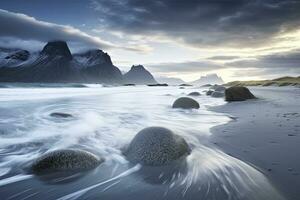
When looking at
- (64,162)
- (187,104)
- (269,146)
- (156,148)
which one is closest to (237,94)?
(187,104)

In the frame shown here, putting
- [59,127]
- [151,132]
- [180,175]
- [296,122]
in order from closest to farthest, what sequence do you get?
[180,175], [151,132], [296,122], [59,127]

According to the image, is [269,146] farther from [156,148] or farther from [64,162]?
[64,162]

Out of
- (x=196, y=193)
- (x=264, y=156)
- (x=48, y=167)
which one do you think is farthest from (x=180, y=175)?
(x=48, y=167)

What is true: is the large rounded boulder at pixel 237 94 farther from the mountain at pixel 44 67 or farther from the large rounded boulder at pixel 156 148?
the mountain at pixel 44 67

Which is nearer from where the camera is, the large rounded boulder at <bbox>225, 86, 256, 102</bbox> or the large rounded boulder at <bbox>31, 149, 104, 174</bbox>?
the large rounded boulder at <bbox>31, 149, 104, 174</bbox>

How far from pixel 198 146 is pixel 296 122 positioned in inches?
171

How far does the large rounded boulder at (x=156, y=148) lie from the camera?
5203mm

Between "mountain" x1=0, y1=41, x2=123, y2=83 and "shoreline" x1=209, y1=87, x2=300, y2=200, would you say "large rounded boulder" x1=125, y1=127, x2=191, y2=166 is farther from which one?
"mountain" x1=0, y1=41, x2=123, y2=83

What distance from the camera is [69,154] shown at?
509 cm

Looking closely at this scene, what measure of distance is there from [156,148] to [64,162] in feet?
5.74

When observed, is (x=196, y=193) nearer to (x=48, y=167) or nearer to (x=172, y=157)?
(x=172, y=157)

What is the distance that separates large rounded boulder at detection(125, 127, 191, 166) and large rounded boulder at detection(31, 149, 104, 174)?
890mm

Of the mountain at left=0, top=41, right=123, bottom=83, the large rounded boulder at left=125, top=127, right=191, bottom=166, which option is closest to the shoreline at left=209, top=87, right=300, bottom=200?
the large rounded boulder at left=125, top=127, right=191, bottom=166

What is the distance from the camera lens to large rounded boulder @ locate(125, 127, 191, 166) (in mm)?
5203
